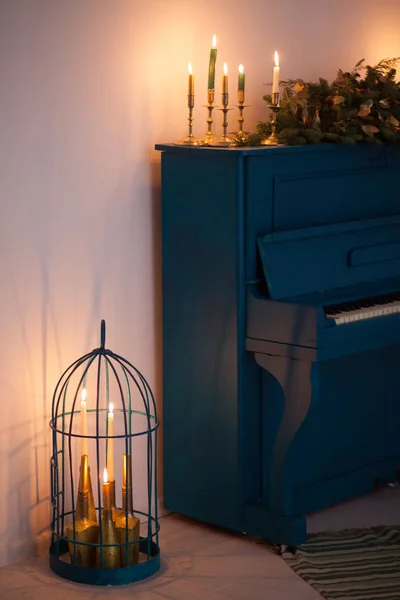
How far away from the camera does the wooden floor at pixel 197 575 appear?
354cm

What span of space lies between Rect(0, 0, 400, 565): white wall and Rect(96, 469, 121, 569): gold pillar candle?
0.28 metres

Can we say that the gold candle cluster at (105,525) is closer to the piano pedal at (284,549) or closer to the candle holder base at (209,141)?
the piano pedal at (284,549)

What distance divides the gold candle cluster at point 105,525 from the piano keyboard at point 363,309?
2.64 ft

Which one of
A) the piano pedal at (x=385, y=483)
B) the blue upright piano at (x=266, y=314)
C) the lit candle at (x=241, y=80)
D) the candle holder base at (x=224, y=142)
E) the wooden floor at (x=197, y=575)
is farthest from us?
the piano pedal at (x=385, y=483)

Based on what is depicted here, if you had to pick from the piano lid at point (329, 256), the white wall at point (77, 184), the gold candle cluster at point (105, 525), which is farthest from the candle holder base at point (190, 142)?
the gold candle cluster at point (105, 525)

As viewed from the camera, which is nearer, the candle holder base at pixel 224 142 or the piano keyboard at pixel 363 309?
the piano keyboard at pixel 363 309

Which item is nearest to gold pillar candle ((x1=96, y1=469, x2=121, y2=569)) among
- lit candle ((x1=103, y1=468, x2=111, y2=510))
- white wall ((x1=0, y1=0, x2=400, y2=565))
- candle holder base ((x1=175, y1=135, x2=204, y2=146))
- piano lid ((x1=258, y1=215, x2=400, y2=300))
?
lit candle ((x1=103, y1=468, x2=111, y2=510))

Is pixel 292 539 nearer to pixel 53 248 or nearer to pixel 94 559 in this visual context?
pixel 94 559

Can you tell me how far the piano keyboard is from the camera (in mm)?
3754

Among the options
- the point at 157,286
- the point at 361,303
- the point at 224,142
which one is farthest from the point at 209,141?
the point at 361,303

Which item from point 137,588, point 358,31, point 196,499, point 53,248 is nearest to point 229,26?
point 358,31

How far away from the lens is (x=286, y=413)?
3758 millimetres

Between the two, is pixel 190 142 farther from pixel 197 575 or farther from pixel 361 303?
pixel 197 575

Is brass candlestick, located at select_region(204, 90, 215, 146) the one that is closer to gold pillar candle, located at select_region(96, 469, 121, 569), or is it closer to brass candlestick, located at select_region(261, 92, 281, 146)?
brass candlestick, located at select_region(261, 92, 281, 146)
